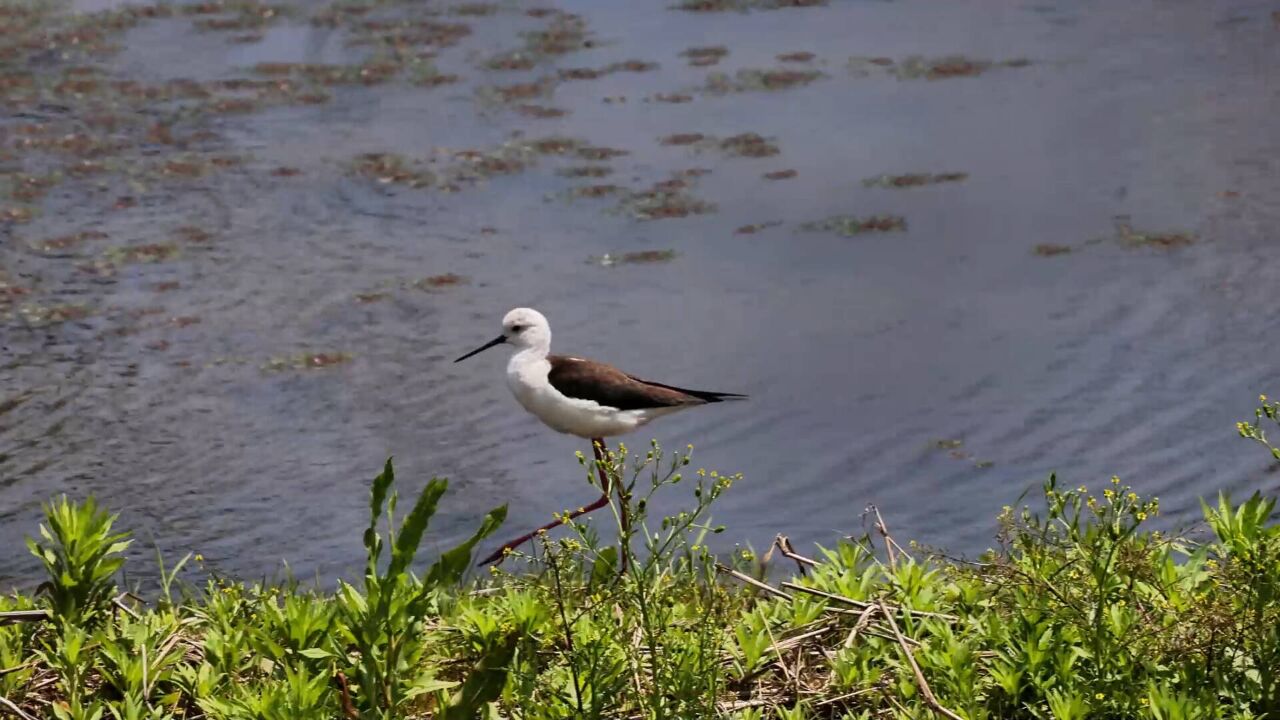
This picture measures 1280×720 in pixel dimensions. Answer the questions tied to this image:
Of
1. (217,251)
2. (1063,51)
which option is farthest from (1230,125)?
(217,251)

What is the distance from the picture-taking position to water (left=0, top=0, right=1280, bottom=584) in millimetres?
7277

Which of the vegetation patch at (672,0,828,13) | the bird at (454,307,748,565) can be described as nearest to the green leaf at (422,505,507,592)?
the bird at (454,307,748,565)

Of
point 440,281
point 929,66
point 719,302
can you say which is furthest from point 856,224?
point 929,66

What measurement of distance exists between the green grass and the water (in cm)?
246

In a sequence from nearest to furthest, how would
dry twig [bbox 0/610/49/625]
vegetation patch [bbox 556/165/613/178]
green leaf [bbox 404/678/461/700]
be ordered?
green leaf [bbox 404/678/461/700]
dry twig [bbox 0/610/49/625]
vegetation patch [bbox 556/165/613/178]

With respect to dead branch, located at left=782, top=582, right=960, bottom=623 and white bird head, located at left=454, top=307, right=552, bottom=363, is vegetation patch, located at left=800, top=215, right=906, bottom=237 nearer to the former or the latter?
white bird head, located at left=454, top=307, right=552, bottom=363

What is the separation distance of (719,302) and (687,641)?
5742 mm

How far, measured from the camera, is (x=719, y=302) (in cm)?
935

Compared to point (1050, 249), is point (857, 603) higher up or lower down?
higher up

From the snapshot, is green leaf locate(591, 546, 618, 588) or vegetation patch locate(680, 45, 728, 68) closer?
green leaf locate(591, 546, 618, 588)

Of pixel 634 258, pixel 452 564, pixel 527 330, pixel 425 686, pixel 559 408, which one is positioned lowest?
pixel 634 258

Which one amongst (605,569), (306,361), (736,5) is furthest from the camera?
(736,5)

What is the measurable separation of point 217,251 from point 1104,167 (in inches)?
223

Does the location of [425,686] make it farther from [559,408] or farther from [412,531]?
[559,408]
